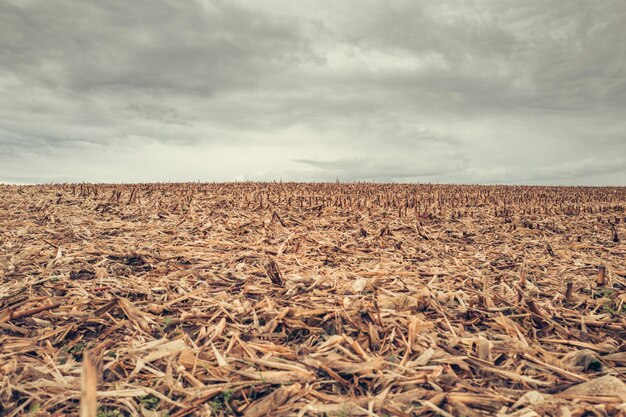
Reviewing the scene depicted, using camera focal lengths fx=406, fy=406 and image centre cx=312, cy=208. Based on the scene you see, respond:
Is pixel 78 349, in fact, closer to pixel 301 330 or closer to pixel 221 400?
pixel 221 400

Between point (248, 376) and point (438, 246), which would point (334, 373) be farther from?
point (438, 246)

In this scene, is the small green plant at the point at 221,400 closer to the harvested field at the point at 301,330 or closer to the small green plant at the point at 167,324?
the harvested field at the point at 301,330

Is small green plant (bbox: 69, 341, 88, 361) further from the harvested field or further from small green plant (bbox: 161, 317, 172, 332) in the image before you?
small green plant (bbox: 161, 317, 172, 332)

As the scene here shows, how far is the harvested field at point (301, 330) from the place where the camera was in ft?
9.33

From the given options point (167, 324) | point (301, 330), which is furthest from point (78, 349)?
point (301, 330)

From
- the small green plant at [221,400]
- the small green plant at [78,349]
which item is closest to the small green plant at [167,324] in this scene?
the small green plant at [78,349]

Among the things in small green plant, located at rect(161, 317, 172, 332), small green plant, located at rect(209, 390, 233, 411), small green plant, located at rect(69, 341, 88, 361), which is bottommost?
small green plant, located at rect(209, 390, 233, 411)

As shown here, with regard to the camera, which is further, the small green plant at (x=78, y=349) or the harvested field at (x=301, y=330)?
the small green plant at (x=78, y=349)

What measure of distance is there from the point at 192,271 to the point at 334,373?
2.84 m

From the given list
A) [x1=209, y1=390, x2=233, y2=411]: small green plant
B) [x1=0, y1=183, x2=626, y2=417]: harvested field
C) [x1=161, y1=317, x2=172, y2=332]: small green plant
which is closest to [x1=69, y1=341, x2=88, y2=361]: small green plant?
[x1=0, y1=183, x2=626, y2=417]: harvested field

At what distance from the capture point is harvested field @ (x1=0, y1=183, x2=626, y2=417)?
2.84 meters

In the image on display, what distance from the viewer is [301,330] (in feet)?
12.6

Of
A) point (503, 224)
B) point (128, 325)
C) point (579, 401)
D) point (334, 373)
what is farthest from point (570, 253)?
point (128, 325)

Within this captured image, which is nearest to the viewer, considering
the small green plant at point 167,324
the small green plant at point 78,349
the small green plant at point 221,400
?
the small green plant at point 221,400
